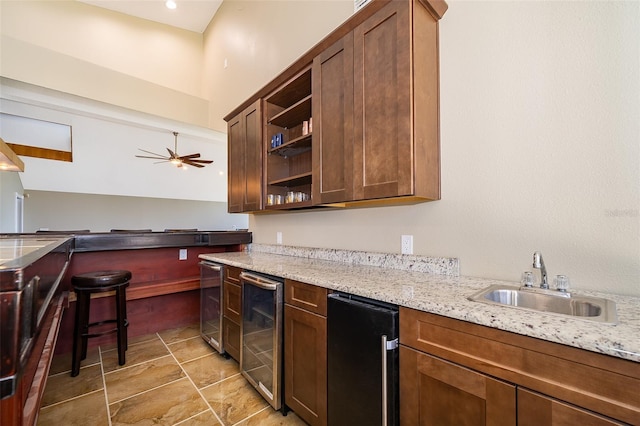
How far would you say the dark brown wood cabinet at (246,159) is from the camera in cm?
278

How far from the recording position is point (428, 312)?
3.61 feet

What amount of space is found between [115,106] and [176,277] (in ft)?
10.2

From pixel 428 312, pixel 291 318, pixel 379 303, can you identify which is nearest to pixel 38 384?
pixel 291 318

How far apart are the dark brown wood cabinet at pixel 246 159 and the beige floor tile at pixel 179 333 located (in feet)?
4.78

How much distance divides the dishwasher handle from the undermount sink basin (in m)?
1.15

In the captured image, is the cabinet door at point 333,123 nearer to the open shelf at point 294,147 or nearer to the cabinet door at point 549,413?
the open shelf at point 294,147

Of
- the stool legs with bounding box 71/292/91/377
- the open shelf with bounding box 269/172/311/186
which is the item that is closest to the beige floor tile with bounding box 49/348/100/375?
the stool legs with bounding box 71/292/91/377

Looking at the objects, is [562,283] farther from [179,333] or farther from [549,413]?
[179,333]

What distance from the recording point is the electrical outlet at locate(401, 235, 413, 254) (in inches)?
73.9

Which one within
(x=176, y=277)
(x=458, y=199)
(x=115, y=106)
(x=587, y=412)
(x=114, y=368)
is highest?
(x=115, y=106)

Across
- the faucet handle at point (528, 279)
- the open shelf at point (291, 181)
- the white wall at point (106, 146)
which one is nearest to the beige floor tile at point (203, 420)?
the open shelf at point (291, 181)

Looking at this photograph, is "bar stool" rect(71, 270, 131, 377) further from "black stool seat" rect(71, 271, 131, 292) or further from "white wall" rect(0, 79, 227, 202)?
"white wall" rect(0, 79, 227, 202)

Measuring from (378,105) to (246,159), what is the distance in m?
1.73

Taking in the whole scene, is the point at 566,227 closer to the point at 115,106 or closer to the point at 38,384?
the point at 38,384
